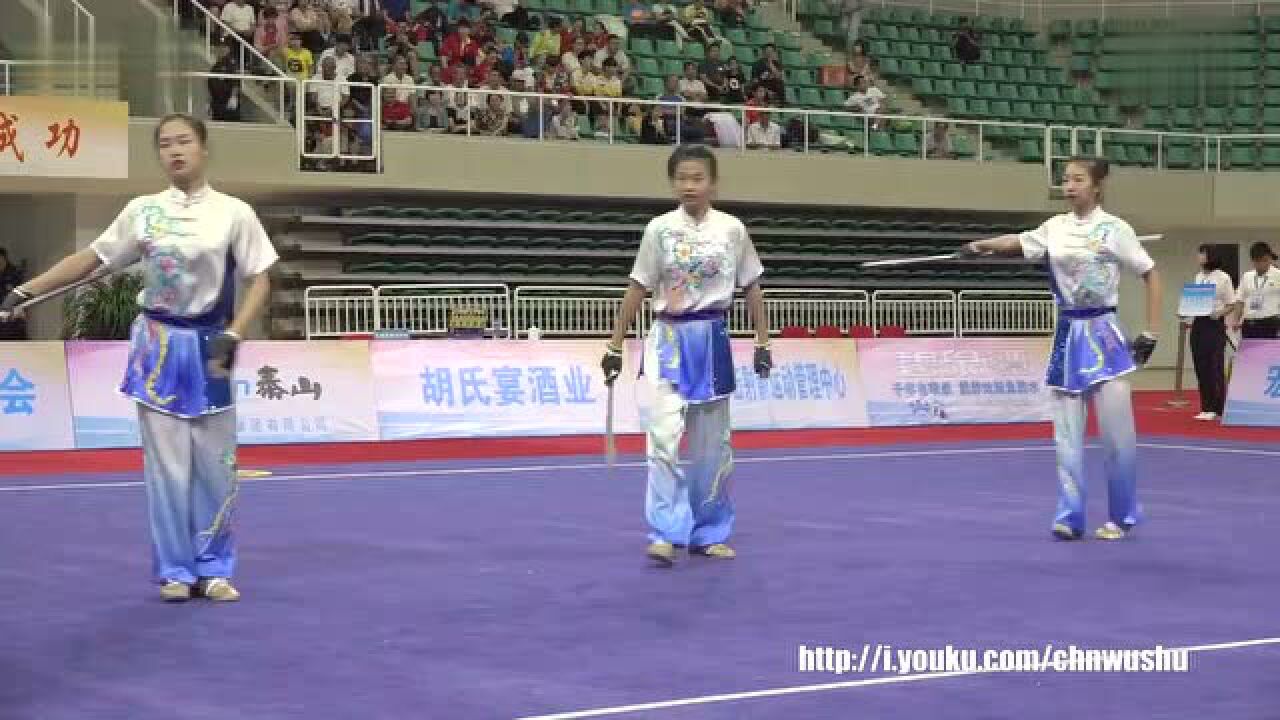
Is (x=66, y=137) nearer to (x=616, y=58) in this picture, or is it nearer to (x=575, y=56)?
(x=575, y=56)

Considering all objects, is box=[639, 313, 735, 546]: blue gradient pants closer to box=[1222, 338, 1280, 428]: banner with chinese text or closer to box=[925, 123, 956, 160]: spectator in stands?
box=[1222, 338, 1280, 428]: banner with chinese text

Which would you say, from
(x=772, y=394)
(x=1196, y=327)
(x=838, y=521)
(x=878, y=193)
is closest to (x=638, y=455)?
(x=772, y=394)

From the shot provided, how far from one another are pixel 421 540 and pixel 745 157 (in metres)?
19.5

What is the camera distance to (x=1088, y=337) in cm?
1129

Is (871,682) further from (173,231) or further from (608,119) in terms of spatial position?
(608,119)

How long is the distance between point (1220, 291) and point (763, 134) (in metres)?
9.14

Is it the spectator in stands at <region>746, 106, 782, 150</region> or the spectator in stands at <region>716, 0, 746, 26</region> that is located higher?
the spectator in stands at <region>716, 0, 746, 26</region>

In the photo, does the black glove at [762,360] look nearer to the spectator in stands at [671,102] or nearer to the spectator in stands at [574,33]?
the spectator in stands at [671,102]

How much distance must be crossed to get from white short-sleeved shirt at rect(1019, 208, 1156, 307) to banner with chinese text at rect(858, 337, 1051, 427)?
11.0m

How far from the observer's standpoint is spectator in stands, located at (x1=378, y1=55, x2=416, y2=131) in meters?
27.3

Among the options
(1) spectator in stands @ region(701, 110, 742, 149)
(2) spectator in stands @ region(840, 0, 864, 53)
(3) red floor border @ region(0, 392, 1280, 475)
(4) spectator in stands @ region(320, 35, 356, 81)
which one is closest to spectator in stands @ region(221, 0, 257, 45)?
(4) spectator in stands @ region(320, 35, 356, 81)

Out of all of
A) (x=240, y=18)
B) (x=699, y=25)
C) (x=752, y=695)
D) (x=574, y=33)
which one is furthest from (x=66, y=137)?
(x=752, y=695)

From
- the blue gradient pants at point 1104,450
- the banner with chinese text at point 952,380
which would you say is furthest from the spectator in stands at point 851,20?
the blue gradient pants at point 1104,450

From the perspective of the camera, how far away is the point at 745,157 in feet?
99.4
